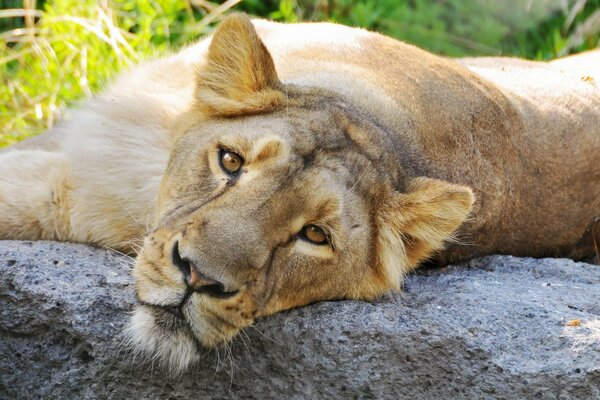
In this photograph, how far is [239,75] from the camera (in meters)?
3.72

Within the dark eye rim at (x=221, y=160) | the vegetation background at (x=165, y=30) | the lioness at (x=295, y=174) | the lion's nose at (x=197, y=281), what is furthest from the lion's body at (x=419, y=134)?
the vegetation background at (x=165, y=30)

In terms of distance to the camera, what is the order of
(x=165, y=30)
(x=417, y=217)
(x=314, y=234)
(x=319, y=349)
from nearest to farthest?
(x=319, y=349) < (x=314, y=234) < (x=417, y=217) < (x=165, y=30)

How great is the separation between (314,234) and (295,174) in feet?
0.69

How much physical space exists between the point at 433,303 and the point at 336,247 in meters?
0.39

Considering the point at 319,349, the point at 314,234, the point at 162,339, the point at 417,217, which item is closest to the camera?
the point at 162,339

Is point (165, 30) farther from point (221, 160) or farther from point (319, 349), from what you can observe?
point (319, 349)

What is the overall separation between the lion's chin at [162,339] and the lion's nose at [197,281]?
16 cm

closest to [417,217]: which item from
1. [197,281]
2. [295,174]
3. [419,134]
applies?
[419,134]

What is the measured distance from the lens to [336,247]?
347cm

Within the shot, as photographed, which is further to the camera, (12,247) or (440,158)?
(440,158)

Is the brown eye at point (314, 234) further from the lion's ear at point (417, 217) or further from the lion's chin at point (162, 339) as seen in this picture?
the lion's chin at point (162, 339)

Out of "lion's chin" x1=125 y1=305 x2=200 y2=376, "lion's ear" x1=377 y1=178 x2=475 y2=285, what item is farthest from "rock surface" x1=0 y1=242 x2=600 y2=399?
Result: "lion's ear" x1=377 y1=178 x2=475 y2=285

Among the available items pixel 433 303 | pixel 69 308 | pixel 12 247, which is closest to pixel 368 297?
pixel 433 303

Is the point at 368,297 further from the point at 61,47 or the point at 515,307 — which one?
the point at 61,47
